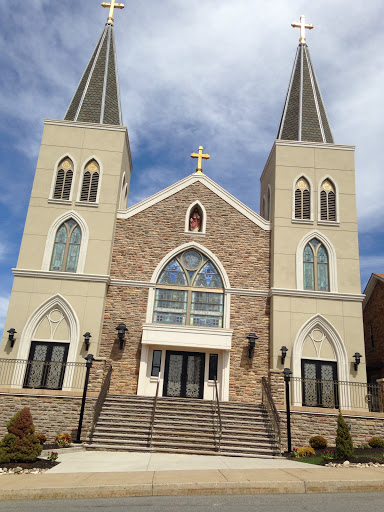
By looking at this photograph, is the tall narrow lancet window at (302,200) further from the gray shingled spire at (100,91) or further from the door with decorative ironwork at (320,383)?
the gray shingled spire at (100,91)

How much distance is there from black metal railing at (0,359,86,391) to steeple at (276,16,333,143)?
45.5 ft

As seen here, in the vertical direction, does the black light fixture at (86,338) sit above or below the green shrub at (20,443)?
above

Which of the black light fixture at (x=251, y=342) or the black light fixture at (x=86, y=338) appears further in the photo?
the black light fixture at (x=251, y=342)

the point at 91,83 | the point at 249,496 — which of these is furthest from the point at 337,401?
the point at 91,83

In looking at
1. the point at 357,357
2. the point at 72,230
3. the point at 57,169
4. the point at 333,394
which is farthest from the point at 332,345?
the point at 57,169

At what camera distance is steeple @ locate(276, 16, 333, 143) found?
66.8 ft

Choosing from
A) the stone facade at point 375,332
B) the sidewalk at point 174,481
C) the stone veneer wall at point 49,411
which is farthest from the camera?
the stone facade at point 375,332

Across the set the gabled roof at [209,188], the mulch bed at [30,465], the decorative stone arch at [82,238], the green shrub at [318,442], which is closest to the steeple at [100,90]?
the gabled roof at [209,188]

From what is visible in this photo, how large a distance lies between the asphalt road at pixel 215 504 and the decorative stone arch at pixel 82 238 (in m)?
10.8

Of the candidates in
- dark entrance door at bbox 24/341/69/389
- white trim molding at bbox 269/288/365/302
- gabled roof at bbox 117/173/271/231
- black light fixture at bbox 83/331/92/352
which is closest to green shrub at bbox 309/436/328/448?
white trim molding at bbox 269/288/365/302

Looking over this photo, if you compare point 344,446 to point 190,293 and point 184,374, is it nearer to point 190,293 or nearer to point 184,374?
point 184,374

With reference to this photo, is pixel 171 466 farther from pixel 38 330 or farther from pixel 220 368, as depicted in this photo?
pixel 38 330

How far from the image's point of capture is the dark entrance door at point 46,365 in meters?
15.6

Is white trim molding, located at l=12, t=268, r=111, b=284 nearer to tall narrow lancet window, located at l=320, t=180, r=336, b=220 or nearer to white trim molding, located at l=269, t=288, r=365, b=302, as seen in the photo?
white trim molding, located at l=269, t=288, r=365, b=302
